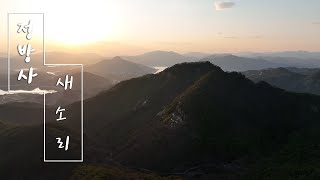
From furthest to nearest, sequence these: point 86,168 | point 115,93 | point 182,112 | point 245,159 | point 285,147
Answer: point 115,93 → point 182,112 → point 285,147 → point 245,159 → point 86,168

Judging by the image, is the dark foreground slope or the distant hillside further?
the distant hillside

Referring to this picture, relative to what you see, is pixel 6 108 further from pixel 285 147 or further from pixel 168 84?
Answer: pixel 285 147

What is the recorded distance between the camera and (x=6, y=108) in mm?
184000

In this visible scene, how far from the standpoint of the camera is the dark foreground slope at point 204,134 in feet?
293

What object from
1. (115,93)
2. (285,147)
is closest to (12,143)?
(115,93)

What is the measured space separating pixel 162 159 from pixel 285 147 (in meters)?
32.6

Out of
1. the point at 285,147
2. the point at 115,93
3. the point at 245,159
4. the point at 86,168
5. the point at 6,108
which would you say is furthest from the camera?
the point at 6,108

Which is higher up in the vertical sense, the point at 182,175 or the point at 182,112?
the point at 182,112

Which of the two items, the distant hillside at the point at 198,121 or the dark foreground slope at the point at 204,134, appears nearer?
the dark foreground slope at the point at 204,134

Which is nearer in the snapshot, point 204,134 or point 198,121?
point 204,134

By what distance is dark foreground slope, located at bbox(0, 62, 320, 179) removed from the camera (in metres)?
89.3

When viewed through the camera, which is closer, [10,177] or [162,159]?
[10,177]

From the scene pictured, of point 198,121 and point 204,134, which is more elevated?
point 198,121

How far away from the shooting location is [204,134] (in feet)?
344
